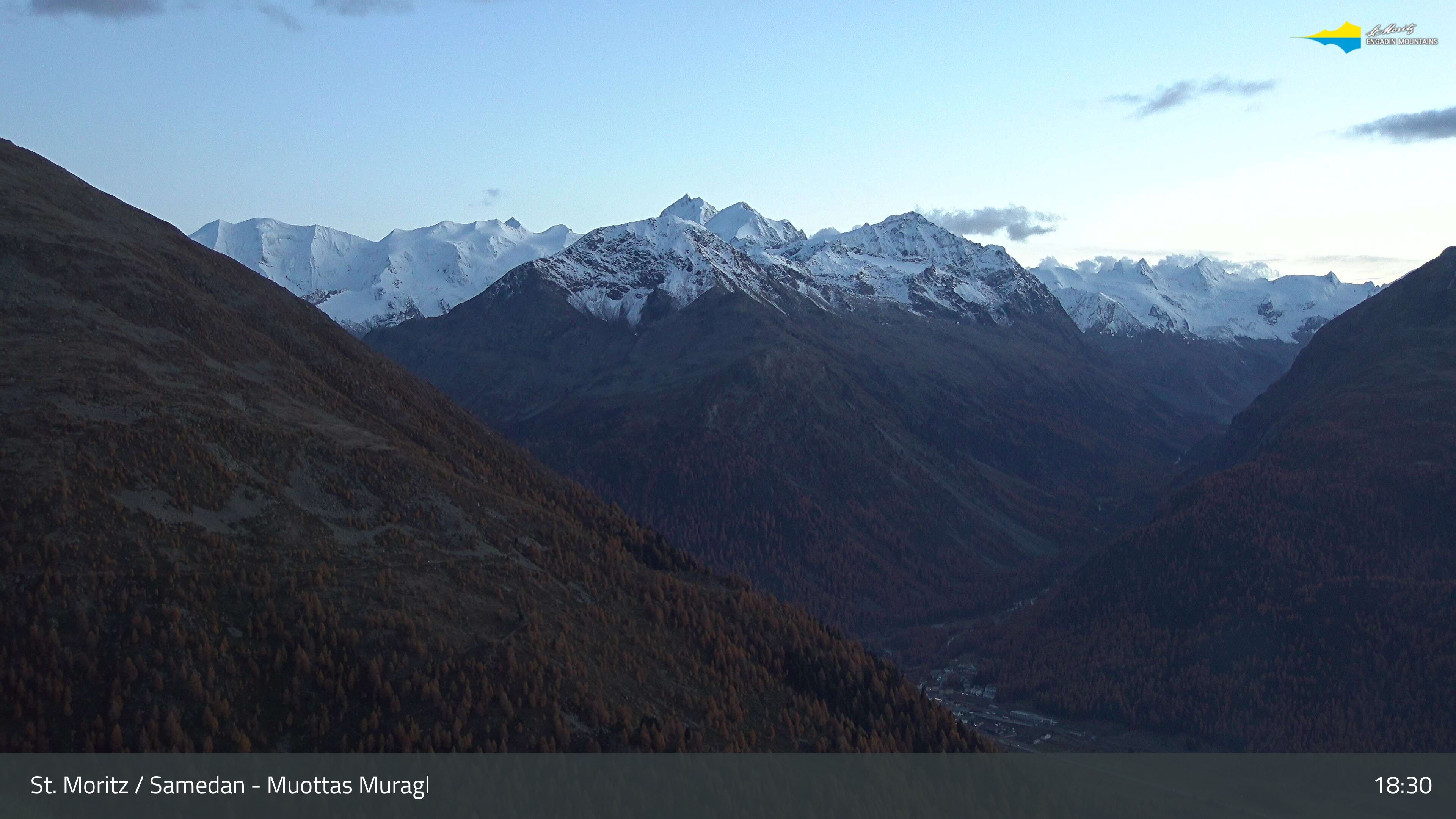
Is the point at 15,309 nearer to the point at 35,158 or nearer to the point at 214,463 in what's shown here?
the point at 214,463

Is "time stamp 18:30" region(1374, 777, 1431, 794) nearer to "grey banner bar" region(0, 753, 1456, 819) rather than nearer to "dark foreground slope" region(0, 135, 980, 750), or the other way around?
"grey banner bar" region(0, 753, 1456, 819)

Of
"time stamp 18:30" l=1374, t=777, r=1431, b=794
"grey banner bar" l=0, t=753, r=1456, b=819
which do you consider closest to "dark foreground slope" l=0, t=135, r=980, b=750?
"grey banner bar" l=0, t=753, r=1456, b=819

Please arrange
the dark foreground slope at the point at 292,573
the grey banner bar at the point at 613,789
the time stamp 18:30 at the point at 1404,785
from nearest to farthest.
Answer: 1. the grey banner bar at the point at 613,789
2. the dark foreground slope at the point at 292,573
3. the time stamp 18:30 at the point at 1404,785

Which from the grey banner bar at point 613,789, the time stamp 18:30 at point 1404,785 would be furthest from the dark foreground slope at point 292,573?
the time stamp 18:30 at point 1404,785

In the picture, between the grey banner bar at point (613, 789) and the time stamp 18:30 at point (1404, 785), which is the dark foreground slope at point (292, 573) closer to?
the grey banner bar at point (613, 789)

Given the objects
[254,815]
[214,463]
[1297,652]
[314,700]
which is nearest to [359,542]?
[214,463]
